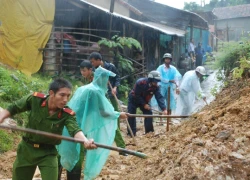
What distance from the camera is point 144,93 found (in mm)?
8078

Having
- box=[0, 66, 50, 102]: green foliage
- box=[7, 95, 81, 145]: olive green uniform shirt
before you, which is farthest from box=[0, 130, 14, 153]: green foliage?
box=[7, 95, 81, 145]: olive green uniform shirt

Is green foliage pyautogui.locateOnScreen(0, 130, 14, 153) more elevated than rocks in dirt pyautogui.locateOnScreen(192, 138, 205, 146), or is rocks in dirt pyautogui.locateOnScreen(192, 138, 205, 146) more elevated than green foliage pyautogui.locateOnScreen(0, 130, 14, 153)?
rocks in dirt pyautogui.locateOnScreen(192, 138, 205, 146)

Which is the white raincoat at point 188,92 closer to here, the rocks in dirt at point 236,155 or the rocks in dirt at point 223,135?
the rocks in dirt at point 223,135

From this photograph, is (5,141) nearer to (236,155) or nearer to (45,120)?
(45,120)

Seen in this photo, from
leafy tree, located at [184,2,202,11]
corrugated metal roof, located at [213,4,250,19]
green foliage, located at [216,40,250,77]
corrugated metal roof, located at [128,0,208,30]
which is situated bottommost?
green foliage, located at [216,40,250,77]

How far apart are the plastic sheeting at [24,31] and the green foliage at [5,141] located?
21.4 ft

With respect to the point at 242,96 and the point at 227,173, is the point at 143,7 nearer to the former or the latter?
the point at 242,96

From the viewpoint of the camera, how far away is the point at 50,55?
46.5ft

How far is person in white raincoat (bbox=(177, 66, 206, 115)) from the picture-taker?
8976 millimetres

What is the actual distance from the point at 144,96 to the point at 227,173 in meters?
4.68

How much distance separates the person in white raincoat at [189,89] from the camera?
8.98m

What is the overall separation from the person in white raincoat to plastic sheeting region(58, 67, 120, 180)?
406cm

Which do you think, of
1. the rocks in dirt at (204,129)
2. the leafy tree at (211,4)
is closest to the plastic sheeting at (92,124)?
the rocks in dirt at (204,129)

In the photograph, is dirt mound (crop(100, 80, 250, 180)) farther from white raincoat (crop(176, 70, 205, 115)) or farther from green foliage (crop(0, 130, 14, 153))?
white raincoat (crop(176, 70, 205, 115))
